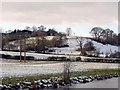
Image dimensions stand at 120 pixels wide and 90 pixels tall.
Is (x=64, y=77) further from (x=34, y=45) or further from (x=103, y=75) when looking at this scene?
(x=34, y=45)

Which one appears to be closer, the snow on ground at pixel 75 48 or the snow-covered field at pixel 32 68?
the snow-covered field at pixel 32 68

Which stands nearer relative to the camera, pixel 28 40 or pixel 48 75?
pixel 48 75

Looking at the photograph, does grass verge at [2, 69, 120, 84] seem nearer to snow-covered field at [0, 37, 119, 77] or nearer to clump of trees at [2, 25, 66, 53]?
snow-covered field at [0, 37, 119, 77]

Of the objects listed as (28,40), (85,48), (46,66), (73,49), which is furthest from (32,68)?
(73,49)

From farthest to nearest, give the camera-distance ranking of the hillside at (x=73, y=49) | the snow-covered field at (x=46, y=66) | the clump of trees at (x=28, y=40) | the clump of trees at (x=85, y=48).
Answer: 1. the clump of trees at (x=85, y=48)
2. the hillside at (x=73, y=49)
3. the clump of trees at (x=28, y=40)
4. the snow-covered field at (x=46, y=66)

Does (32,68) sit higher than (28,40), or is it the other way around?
(28,40)

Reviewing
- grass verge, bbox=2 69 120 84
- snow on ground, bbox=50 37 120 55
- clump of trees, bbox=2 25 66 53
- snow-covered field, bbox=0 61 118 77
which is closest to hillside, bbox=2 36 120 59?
snow on ground, bbox=50 37 120 55

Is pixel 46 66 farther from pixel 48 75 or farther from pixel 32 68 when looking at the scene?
pixel 48 75

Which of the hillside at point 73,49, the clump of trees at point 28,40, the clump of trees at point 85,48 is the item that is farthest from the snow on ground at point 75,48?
the clump of trees at point 28,40

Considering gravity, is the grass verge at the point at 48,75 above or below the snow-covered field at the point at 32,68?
below

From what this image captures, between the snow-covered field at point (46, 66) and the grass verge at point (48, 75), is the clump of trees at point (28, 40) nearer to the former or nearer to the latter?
the snow-covered field at point (46, 66)

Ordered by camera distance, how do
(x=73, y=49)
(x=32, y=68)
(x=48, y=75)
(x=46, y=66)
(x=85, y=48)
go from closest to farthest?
(x=48, y=75) < (x=32, y=68) < (x=46, y=66) < (x=85, y=48) < (x=73, y=49)

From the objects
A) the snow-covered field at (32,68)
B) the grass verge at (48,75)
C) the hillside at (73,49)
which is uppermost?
the hillside at (73,49)

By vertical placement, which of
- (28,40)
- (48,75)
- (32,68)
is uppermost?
(28,40)
